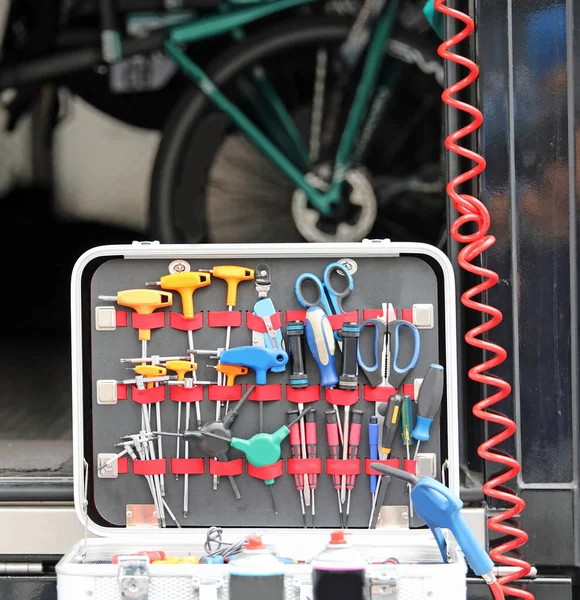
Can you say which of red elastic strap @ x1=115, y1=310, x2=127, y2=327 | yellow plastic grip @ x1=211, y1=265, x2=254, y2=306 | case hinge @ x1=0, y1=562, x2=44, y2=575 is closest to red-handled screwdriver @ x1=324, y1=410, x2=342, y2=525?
yellow plastic grip @ x1=211, y1=265, x2=254, y2=306

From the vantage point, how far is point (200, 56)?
298 centimetres

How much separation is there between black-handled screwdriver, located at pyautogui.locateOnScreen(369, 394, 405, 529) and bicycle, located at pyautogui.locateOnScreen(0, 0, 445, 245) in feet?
5.27

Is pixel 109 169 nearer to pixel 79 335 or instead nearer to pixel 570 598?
pixel 79 335

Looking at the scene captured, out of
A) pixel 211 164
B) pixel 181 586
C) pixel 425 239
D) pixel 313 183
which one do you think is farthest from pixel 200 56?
pixel 181 586

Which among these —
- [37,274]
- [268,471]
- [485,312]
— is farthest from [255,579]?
[37,274]

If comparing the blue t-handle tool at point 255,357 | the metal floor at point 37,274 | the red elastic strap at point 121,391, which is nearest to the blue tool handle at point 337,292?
the blue t-handle tool at point 255,357

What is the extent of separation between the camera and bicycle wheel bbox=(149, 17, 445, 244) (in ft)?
8.40

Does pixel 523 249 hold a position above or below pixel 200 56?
below

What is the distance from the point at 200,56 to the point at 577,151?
2024 millimetres

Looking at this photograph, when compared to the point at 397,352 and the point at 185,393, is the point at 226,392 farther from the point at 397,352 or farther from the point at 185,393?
the point at 397,352

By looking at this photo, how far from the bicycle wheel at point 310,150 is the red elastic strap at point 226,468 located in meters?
1.60

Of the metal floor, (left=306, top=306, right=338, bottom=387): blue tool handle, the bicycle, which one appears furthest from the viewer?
the metal floor

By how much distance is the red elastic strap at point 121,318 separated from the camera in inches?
44.9

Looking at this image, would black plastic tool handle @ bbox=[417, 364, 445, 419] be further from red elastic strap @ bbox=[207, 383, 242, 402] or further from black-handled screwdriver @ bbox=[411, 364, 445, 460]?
red elastic strap @ bbox=[207, 383, 242, 402]
